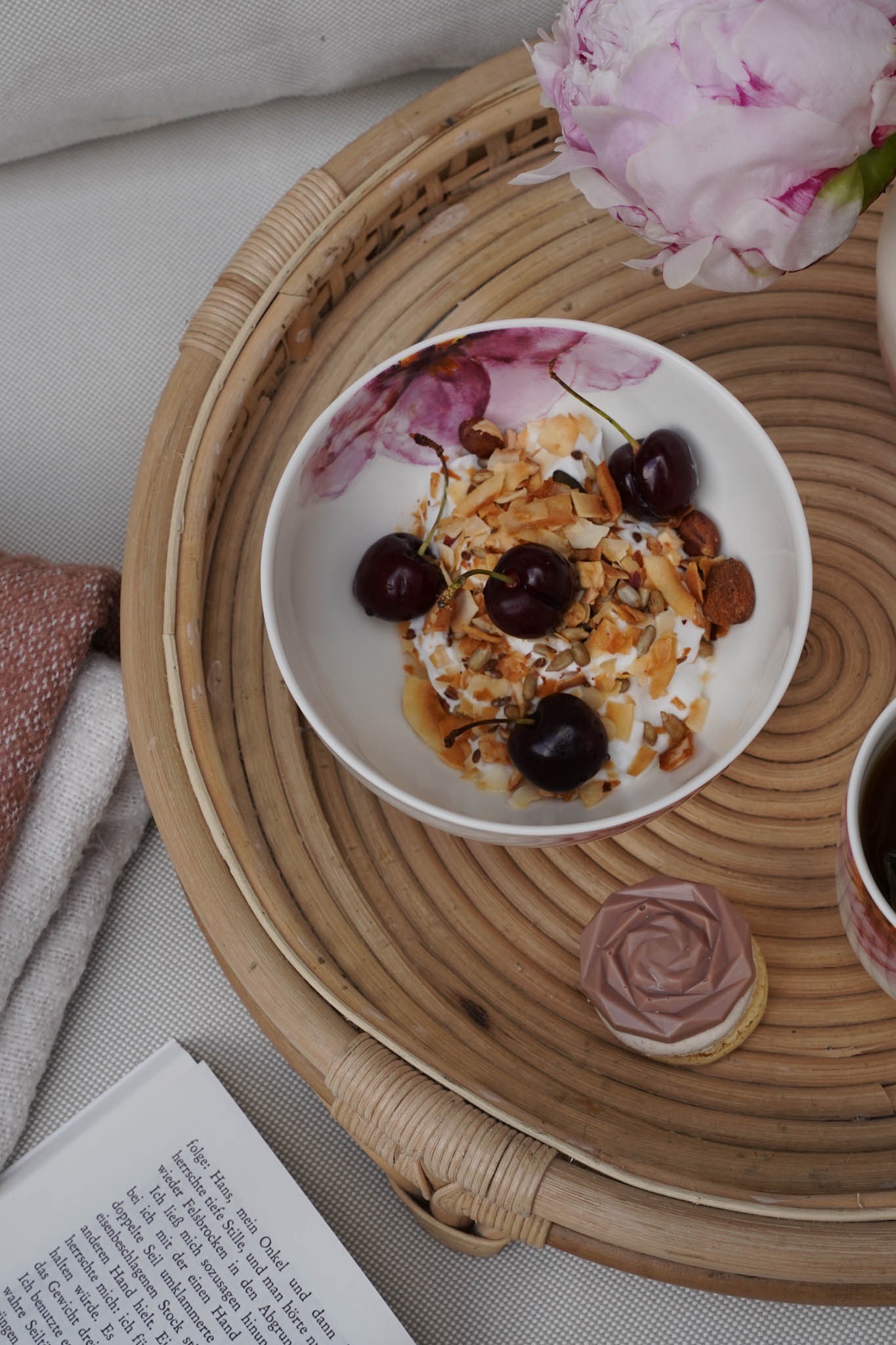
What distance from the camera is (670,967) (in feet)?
1.66

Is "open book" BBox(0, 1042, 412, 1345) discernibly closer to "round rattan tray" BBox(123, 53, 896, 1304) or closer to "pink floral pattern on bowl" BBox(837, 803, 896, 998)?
"round rattan tray" BBox(123, 53, 896, 1304)

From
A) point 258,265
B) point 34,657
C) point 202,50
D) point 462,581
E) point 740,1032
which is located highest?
point 202,50

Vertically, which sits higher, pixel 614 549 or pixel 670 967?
pixel 614 549

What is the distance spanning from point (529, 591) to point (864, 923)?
192 millimetres

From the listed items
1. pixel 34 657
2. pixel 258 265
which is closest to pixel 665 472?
pixel 258 265

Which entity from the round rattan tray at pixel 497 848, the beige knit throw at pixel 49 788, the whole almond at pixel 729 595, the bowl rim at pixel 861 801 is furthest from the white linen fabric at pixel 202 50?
the bowl rim at pixel 861 801

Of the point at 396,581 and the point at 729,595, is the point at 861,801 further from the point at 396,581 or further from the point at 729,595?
the point at 396,581

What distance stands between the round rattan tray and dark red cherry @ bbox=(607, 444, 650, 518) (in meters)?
0.10

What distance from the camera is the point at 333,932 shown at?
53 centimetres

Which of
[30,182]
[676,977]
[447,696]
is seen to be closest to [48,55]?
[30,182]

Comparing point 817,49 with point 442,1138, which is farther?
point 442,1138

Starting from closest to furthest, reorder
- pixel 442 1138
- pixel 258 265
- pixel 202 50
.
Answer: pixel 442 1138
pixel 258 265
pixel 202 50

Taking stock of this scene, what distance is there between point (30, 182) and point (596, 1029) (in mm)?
744

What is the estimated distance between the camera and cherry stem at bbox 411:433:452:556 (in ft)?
1.76
